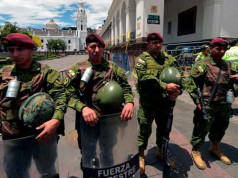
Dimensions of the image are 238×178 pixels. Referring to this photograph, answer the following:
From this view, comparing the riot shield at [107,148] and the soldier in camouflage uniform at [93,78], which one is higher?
the soldier in camouflage uniform at [93,78]

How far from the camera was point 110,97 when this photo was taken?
1876mm

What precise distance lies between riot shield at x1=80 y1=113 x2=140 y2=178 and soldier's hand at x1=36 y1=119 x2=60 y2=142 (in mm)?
232

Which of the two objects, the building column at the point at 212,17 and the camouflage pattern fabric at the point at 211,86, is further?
the building column at the point at 212,17

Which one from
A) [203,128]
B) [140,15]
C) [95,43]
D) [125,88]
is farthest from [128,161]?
[140,15]

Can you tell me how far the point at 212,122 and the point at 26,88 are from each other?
2709mm

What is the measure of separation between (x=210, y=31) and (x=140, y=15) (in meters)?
4.45

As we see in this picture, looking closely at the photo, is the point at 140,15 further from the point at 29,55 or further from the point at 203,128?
the point at 29,55

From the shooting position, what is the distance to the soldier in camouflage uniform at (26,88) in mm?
1769

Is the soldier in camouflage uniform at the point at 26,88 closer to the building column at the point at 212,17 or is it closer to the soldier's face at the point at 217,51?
the soldier's face at the point at 217,51

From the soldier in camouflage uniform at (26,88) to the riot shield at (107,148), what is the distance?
0.28m

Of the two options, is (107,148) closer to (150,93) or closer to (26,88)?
(26,88)

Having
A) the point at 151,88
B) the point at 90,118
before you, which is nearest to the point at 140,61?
the point at 151,88

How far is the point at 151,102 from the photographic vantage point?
3039 mm

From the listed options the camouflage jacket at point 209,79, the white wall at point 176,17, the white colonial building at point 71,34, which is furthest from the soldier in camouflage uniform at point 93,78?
the white colonial building at point 71,34
